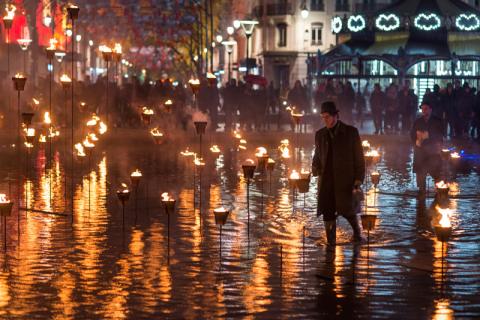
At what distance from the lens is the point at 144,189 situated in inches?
819

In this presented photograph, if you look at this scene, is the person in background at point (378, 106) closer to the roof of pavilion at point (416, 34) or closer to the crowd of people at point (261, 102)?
the crowd of people at point (261, 102)

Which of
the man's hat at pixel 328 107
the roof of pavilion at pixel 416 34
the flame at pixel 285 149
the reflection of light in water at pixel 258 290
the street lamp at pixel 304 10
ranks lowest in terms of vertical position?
the reflection of light in water at pixel 258 290

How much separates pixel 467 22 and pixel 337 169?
3108cm

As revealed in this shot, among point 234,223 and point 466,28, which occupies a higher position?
point 466,28

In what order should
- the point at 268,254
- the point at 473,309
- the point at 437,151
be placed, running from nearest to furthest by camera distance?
1. the point at 473,309
2. the point at 268,254
3. the point at 437,151

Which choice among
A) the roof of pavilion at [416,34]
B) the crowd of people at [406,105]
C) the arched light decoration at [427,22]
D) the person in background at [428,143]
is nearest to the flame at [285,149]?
the person in background at [428,143]

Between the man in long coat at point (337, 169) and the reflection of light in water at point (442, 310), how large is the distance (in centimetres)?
341

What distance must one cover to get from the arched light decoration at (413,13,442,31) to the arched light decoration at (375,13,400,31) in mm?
712

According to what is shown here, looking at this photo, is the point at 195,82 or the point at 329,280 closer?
the point at 329,280

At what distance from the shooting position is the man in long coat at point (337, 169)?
14109 millimetres

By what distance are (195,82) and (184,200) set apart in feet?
11.6

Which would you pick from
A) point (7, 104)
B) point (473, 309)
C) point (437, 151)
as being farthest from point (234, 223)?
point (7, 104)

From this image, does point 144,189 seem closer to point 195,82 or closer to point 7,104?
point 195,82

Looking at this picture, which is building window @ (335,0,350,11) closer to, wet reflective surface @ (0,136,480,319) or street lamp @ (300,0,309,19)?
street lamp @ (300,0,309,19)
